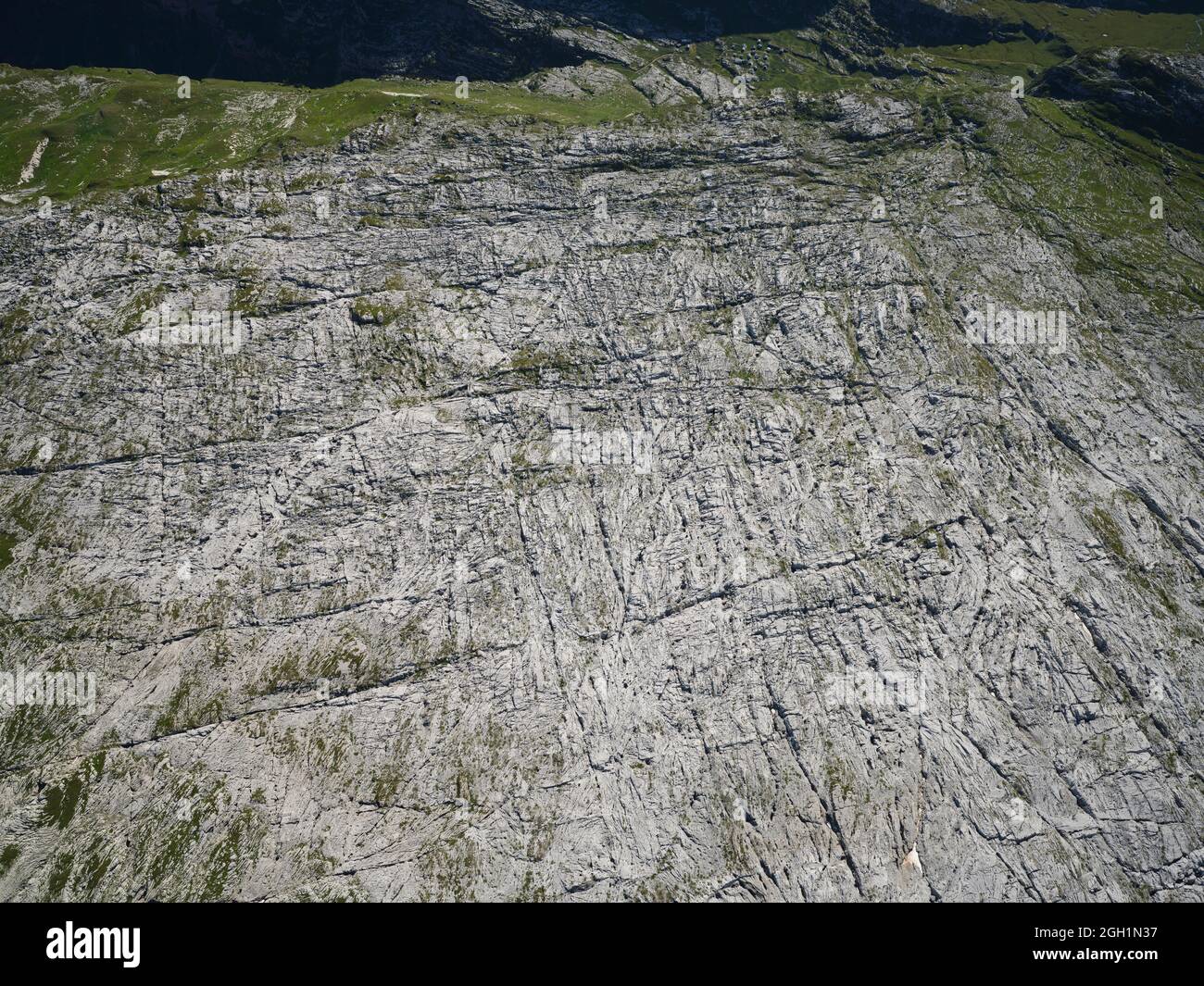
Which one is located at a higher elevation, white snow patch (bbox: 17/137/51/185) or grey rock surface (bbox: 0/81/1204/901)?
white snow patch (bbox: 17/137/51/185)

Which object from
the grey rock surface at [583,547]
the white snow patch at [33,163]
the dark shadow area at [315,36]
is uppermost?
the dark shadow area at [315,36]

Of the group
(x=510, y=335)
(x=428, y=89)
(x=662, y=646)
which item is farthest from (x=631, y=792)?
(x=428, y=89)

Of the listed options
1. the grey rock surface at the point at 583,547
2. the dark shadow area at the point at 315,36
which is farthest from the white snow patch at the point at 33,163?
the dark shadow area at the point at 315,36
